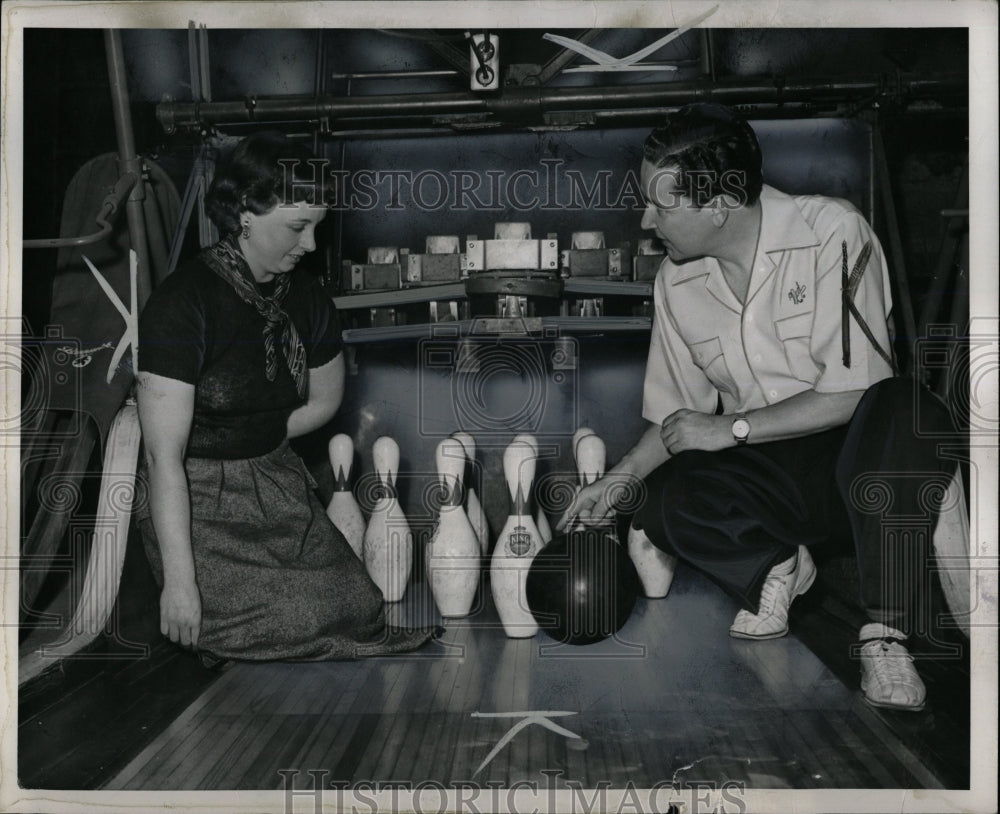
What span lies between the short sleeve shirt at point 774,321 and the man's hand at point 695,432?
0.11ft

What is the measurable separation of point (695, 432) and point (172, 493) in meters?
1.29

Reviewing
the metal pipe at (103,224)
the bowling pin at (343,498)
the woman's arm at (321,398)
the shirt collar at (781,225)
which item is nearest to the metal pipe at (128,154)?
the metal pipe at (103,224)

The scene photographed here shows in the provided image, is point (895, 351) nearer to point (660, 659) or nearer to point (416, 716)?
point (660, 659)

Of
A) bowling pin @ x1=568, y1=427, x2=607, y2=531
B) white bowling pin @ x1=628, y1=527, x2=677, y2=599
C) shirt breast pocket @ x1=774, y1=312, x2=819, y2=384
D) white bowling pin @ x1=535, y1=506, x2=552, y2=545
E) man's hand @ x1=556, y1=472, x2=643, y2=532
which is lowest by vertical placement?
white bowling pin @ x1=628, y1=527, x2=677, y2=599

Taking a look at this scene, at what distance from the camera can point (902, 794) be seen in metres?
2.11

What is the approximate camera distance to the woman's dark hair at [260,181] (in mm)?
2363

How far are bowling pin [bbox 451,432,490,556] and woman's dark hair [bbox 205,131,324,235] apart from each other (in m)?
0.70

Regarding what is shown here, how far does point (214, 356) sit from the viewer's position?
231 centimetres

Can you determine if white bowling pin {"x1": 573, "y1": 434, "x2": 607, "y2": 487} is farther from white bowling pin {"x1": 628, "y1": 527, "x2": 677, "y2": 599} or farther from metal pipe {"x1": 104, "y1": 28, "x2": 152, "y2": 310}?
metal pipe {"x1": 104, "y1": 28, "x2": 152, "y2": 310}

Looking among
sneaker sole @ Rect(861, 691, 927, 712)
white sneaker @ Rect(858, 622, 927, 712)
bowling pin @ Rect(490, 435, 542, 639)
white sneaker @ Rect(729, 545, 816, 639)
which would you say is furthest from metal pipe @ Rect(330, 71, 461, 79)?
sneaker sole @ Rect(861, 691, 927, 712)

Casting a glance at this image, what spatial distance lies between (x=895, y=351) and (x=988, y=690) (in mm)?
837

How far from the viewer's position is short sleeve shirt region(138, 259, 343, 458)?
2311 mm

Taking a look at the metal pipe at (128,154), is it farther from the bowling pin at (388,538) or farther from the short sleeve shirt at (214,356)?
the bowling pin at (388,538)

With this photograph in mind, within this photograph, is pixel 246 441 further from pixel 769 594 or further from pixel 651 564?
pixel 769 594
